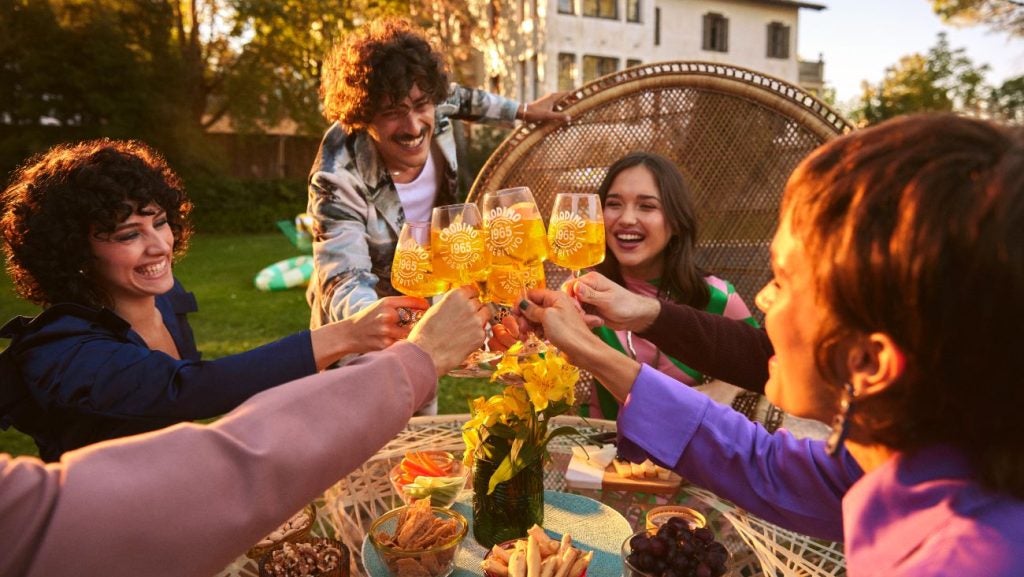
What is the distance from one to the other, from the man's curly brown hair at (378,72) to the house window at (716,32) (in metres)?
32.3

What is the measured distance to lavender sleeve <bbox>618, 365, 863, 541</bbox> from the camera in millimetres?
1711

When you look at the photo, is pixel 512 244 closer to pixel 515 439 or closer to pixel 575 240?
pixel 575 240

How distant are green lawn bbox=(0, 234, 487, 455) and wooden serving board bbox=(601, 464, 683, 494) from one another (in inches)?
72.4

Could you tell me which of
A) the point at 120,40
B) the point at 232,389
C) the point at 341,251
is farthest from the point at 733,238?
the point at 120,40

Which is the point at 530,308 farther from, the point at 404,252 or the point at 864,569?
the point at 864,569

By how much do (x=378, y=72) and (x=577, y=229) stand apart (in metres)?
1.28

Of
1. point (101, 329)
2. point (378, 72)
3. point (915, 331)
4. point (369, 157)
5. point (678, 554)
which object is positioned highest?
point (378, 72)

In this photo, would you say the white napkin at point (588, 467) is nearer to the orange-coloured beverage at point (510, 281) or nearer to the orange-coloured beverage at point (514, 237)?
the orange-coloured beverage at point (510, 281)

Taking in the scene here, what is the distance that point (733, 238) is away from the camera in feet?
12.7

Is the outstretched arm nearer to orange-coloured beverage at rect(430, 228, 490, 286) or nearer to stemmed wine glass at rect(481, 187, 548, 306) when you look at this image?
stemmed wine glass at rect(481, 187, 548, 306)

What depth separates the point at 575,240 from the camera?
2297 mm

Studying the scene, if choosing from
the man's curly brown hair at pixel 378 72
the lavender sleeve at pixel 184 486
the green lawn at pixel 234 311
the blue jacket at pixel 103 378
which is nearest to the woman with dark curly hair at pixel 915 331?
the lavender sleeve at pixel 184 486

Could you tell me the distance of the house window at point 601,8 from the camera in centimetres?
2859

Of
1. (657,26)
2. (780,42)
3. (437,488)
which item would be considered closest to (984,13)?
(437,488)
